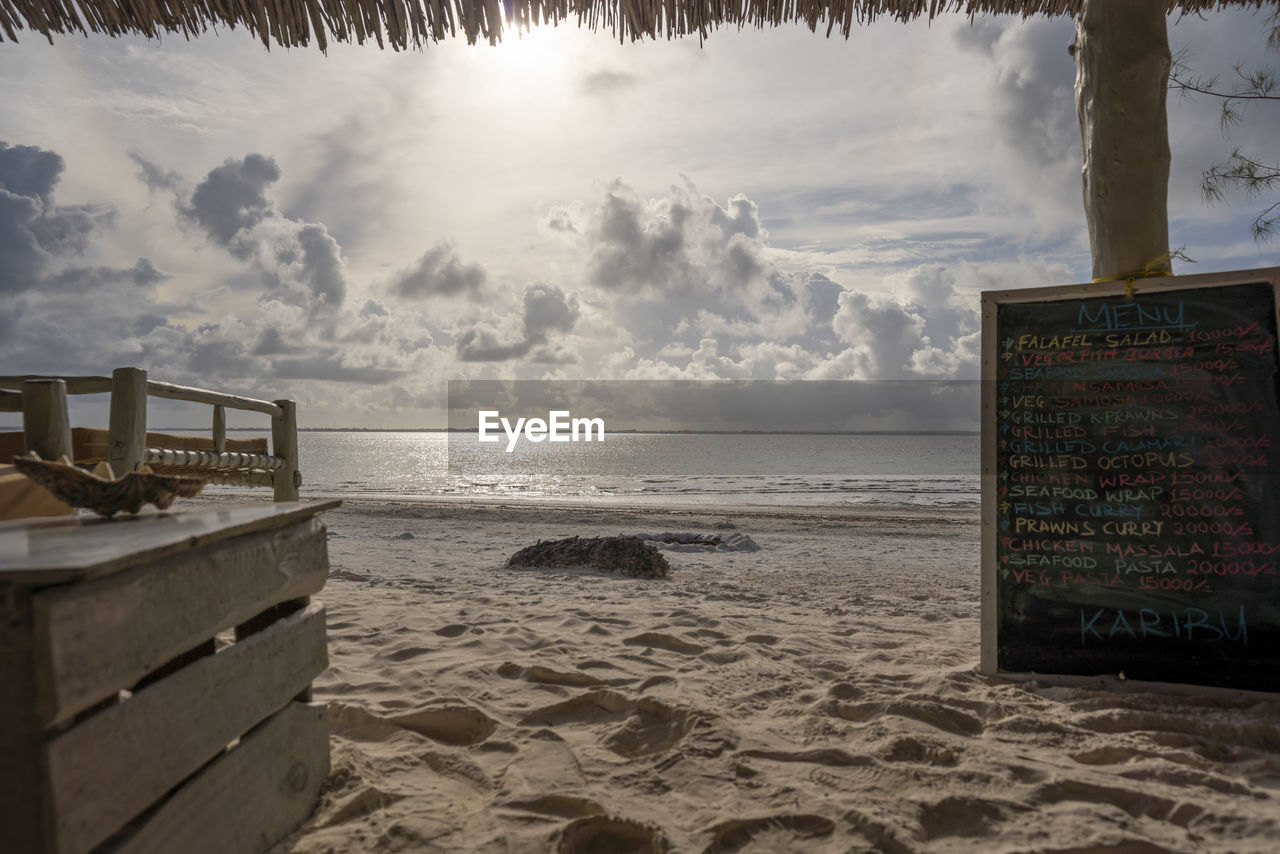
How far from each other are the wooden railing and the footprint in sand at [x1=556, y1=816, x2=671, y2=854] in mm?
2785

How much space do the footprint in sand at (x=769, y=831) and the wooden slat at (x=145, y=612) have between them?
1286 mm

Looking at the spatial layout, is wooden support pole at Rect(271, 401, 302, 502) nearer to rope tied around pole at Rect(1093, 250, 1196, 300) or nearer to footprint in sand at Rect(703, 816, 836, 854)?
footprint in sand at Rect(703, 816, 836, 854)

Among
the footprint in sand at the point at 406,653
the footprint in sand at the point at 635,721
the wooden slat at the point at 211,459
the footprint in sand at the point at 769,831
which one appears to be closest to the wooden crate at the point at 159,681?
the footprint in sand at the point at 635,721

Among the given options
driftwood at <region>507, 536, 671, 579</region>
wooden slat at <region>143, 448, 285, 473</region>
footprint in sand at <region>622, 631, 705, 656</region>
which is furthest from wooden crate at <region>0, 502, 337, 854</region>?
driftwood at <region>507, 536, 671, 579</region>

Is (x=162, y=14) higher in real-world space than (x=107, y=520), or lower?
higher

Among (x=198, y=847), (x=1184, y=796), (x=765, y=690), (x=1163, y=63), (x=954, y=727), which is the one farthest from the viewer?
(x=1163, y=63)

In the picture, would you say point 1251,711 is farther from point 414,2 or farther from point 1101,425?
point 414,2

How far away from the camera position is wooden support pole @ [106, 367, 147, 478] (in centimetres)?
360

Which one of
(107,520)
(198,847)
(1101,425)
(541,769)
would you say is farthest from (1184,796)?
(107,520)

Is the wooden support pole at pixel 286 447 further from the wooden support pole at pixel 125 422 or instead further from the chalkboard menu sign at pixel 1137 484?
the chalkboard menu sign at pixel 1137 484

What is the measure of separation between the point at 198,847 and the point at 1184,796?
2.52 m

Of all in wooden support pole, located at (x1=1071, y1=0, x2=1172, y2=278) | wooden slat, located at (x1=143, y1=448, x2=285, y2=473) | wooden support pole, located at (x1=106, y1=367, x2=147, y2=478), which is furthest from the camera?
wooden slat, located at (x1=143, y1=448, x2=285, y2=473)

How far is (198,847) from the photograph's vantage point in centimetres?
136

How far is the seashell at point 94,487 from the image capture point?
1565mm
